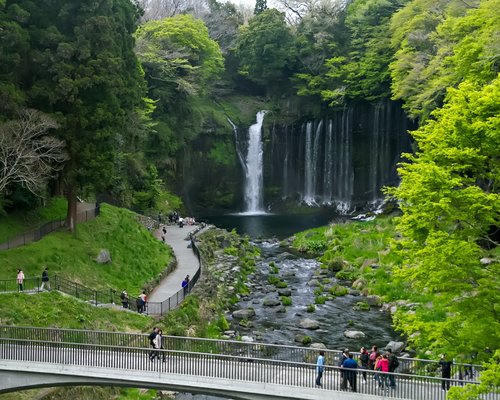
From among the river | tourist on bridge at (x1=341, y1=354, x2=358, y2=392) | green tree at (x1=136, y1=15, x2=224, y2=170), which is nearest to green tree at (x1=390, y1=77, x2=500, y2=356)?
tourist on bridge at (x1=341, y1=354, x2=358, y2=392)

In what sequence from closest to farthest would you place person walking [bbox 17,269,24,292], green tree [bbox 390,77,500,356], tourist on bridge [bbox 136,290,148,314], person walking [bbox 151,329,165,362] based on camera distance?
green tree [bbox 390,77,500,356] → person walking [bbox 151,329,165,362] → person walking [bbox 17,269,24,292] → tourist on bridge [bbox 136,290,148,314]

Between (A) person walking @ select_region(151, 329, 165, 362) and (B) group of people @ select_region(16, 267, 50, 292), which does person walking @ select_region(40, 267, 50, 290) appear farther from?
(A) person walking @ select_region(151, 329, 165, 362)

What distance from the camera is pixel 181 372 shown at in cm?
1822

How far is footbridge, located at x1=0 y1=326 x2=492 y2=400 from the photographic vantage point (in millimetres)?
16672

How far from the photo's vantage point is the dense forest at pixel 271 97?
15.7m

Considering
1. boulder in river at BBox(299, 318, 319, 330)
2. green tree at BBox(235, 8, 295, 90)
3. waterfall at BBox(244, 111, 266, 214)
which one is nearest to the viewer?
boulder in river at BBox(299, 318, 319, 330)

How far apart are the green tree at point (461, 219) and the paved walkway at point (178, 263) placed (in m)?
16.9

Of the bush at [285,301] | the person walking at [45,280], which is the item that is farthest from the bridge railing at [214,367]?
the bush at [285,301]

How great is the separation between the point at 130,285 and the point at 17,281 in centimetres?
679

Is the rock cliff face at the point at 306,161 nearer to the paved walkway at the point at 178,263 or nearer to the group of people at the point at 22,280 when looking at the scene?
the paved walkway at the point at 178,263

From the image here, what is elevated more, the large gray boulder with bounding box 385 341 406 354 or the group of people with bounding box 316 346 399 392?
the group of people with bounding box 316 346 399 392

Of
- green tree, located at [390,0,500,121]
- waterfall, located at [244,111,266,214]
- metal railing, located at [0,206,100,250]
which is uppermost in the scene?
green tree, located at [390,0,500,121]

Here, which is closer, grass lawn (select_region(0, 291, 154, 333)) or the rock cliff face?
grass lawn (select_region(0, 291, 154, 333))

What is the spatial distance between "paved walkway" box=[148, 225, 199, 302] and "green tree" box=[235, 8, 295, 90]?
28006 mm
